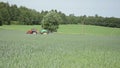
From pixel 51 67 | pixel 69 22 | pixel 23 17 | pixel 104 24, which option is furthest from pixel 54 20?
pixel 51 67

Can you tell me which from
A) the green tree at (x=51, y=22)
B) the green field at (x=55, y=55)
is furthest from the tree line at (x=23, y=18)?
the green field at (x=55, y=55)

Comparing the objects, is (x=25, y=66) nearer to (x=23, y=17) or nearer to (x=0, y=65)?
(x=0, y=65)

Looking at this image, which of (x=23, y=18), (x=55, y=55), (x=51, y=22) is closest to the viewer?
(x=55, y=55)

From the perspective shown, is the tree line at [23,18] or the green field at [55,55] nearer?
the green field at [55,55]

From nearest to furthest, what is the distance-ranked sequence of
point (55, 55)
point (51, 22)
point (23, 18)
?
1. point (55, 55)
2. point (51, 22)
3. point (23, 18)

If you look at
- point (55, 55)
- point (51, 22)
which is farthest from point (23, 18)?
point (55, 55)

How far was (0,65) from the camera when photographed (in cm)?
955

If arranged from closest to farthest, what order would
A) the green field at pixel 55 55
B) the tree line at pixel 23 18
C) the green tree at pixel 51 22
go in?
the green field at pixel 55 55 → the green tree at pixel 51 22 → the tree line at pixel 23 18

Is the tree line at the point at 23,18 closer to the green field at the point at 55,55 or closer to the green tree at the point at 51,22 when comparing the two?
the green tree at the point at 51,22

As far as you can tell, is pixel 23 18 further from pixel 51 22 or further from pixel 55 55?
pixel 55 55

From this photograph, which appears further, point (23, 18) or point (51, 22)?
point (23, 18)

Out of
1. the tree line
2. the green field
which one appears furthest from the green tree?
the green field

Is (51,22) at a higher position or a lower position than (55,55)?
lower

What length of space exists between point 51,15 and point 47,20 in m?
3.40
